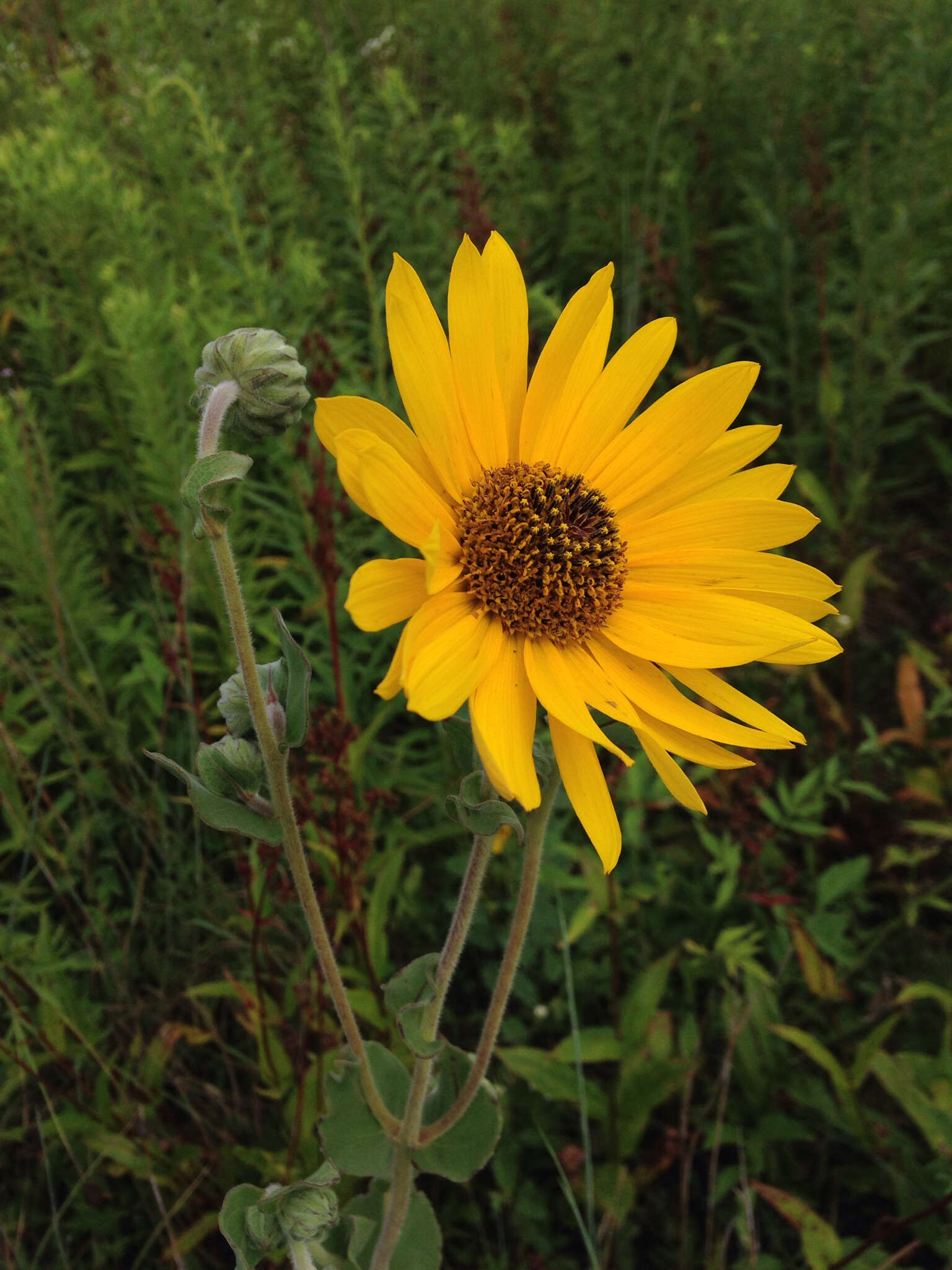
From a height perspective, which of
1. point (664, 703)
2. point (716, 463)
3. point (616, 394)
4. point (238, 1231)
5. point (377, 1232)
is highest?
point (616, 394)

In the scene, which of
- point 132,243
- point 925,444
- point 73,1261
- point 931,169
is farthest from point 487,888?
point 931,169

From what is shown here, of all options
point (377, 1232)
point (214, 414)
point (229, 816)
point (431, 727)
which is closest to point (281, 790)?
point (229, 816)

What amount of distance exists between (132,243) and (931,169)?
355 cm

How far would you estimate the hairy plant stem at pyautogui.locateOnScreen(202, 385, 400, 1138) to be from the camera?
4.39ft

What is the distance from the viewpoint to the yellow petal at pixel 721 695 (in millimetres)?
1564

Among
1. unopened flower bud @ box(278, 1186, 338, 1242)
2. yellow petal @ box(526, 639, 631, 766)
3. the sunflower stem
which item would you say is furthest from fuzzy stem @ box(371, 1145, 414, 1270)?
yellow petal @ box(526, 639, 631, 766)

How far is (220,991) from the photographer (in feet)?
7.88

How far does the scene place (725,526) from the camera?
169cm

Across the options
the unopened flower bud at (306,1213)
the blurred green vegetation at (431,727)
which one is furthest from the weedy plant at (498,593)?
the blurred green vegetation at (431,727)

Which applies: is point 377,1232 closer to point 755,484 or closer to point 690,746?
point 690,746

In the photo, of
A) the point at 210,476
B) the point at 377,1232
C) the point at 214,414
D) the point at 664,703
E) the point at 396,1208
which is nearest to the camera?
the point at 210,476

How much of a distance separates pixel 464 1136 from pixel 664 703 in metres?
1.05

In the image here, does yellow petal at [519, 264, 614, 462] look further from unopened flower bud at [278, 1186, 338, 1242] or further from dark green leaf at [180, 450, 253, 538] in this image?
unopened flower bud at [278, 1186, 338, 1242]

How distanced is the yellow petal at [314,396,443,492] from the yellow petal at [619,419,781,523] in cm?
43
